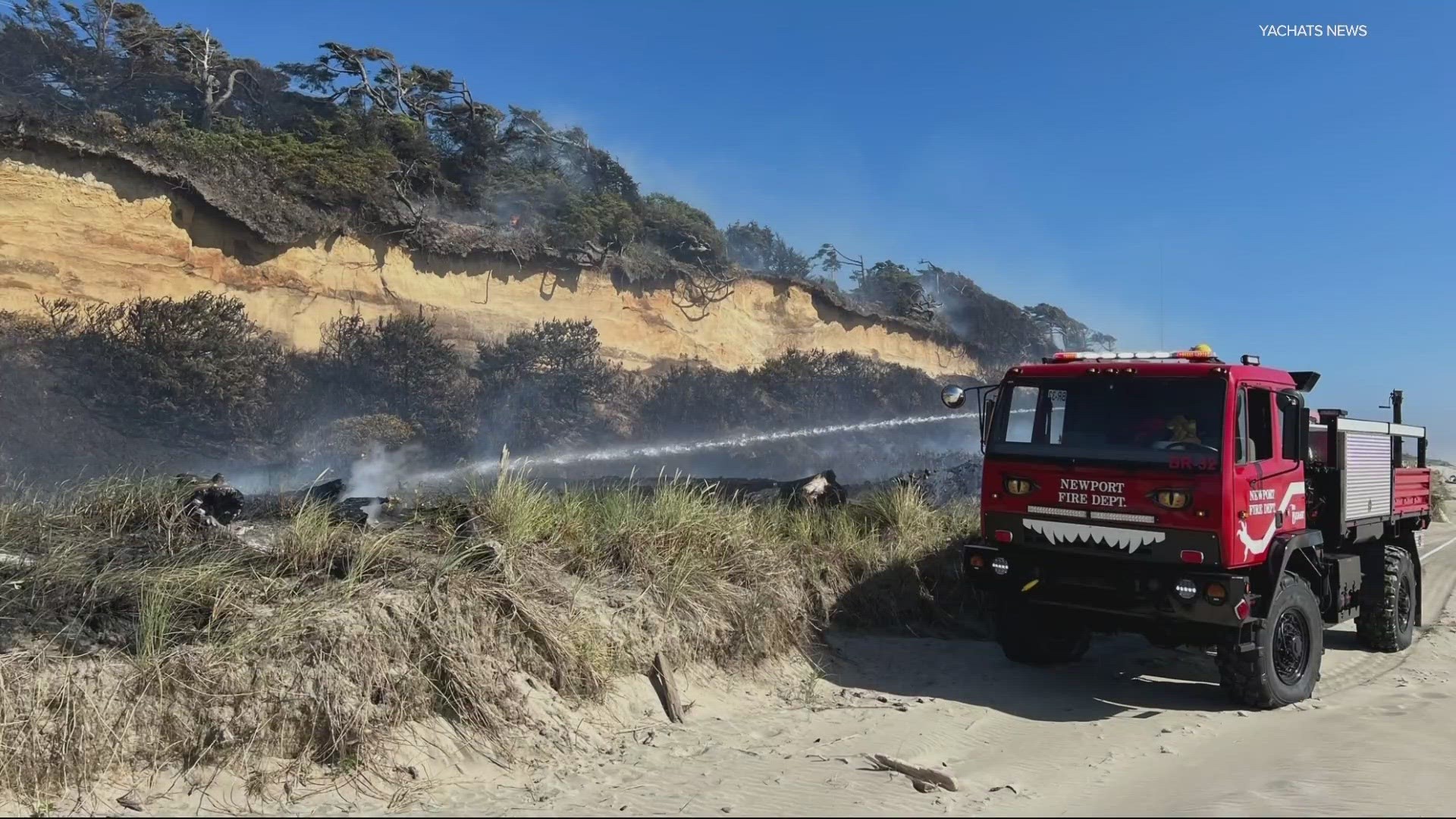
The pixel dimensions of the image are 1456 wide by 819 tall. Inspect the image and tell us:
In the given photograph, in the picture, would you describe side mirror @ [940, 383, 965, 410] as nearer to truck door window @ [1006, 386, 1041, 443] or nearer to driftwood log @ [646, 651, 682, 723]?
truck door window @ [1006, 386, 1041, 443]

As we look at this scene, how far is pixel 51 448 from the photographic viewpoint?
46.5ft

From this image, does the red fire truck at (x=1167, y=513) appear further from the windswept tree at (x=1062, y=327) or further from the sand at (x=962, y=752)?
the windswept tree at (x=1062, y=327)

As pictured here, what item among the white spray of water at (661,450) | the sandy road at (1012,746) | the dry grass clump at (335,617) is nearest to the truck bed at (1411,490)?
the sandy road at (1012,746)

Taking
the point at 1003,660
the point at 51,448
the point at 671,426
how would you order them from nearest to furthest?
the point at 1003,660
the point at 51,448
the point at 671,426

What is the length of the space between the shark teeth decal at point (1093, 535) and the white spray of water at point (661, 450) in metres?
11.2

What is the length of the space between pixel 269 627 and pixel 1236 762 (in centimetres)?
585

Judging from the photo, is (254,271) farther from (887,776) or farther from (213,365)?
(887,776)

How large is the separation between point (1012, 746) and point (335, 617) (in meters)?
4.40

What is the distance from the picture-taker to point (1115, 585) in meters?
6.65

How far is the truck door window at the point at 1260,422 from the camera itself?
6.67m

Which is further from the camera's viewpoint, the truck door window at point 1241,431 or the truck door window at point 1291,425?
the truck door window at point 1291,425

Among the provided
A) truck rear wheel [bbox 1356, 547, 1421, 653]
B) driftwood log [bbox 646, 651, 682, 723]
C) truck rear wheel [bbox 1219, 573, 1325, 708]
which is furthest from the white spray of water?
truck rear wheel [bbox 1356, 547, 1421, 653]

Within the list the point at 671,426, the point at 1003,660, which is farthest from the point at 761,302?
the point at 1003,660

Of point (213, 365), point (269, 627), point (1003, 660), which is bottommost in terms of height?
point (1003, 660)
